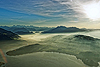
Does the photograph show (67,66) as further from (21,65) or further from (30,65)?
(21,65)

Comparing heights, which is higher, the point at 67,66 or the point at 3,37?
the point at 3,37

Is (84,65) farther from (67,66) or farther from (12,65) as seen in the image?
(12,65)

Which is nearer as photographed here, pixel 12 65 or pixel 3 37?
pixel 12 65

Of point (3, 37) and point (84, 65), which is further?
point (3, 37)

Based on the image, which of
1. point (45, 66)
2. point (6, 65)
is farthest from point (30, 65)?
point (6, 65)

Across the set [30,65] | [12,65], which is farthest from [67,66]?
[12,65]

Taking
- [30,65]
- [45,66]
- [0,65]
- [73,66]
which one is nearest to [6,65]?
[0,65]

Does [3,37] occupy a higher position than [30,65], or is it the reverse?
[3,37]

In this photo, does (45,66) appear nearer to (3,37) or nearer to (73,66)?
(73,66)
